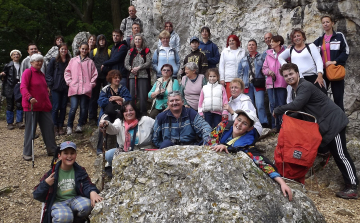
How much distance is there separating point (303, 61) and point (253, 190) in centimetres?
411

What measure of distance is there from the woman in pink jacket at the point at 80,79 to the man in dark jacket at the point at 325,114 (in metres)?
5.24

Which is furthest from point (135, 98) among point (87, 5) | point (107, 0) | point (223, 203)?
point (107, 0)

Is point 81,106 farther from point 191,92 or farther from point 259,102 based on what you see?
point 259,102

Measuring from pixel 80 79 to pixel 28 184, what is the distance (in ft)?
10.1

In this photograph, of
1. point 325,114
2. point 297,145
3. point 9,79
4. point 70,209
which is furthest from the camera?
point 9,79

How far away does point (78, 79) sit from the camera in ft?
28.5

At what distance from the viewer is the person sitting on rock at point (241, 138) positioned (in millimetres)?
3666

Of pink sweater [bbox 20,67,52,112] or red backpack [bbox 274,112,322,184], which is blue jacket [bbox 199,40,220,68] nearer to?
red backpack [bbox 274,112,322,184]

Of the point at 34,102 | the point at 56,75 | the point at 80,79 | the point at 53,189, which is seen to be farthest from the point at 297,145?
the point at 56,75

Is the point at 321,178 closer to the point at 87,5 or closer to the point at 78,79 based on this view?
the point at 78,79

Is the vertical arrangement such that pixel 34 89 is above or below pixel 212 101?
above

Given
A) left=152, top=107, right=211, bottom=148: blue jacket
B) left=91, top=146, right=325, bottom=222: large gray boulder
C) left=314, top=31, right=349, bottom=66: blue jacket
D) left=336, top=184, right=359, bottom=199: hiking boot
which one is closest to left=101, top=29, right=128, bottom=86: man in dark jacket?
left=152, top=107, right=211, bottom=148: blue jacket

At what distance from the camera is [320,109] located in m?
5.30

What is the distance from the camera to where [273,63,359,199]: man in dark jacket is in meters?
5.21
